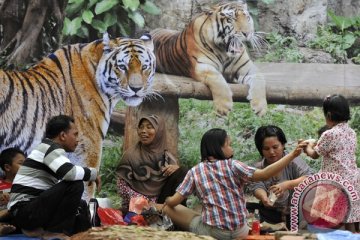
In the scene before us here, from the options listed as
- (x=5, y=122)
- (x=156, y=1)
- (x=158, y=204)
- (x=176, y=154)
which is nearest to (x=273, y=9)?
(x=156, y=1)

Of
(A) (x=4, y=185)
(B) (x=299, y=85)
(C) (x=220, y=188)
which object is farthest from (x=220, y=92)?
(A) (x=4, y=185)

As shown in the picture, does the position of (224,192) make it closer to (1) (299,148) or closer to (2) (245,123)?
(1) (299,148)

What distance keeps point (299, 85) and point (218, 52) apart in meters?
0.76

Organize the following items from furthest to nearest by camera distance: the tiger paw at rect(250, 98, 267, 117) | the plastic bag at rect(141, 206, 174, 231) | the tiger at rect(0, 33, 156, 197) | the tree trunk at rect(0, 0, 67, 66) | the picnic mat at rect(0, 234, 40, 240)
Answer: the tree trunk at rect(0, 0, 67, 66), the tiger at rect(0, 33, 156, 197), the tiger paw at rect(250, 98, 267, 117), the plastic bag at rect(141, 206, 174, 231), the picnic mat at rect(0, 234, 40, 240)

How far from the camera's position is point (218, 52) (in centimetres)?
750

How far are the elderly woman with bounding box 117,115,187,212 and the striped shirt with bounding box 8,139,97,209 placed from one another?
117 cm

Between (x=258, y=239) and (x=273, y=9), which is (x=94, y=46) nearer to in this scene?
(x=273, y=9)

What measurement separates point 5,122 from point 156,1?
66.9 inches

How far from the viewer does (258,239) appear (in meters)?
5.86

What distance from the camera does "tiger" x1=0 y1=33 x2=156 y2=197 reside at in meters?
7.52

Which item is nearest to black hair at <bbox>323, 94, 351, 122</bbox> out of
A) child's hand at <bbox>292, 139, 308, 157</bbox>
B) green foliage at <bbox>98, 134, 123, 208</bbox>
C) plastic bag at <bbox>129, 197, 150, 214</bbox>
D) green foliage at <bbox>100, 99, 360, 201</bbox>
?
child's hand at <bbox>292, 139, 308, 157</bbox>

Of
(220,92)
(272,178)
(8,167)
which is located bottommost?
(272,178)

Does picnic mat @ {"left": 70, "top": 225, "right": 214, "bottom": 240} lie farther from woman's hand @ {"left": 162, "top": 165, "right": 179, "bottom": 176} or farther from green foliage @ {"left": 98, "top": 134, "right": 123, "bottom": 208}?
green foliage @ {"left": 98, "top": 134, "right": 123, "bottom": 208}

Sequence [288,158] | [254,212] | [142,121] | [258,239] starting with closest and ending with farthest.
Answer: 1. [288,158]
2. [258,239]
3. [254,212]
4. [142,121]
